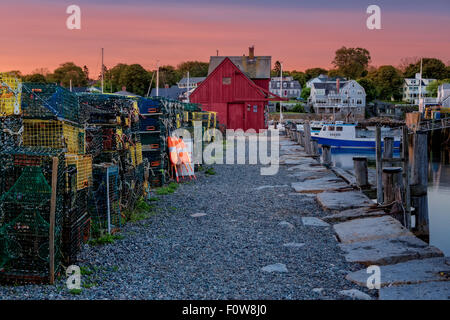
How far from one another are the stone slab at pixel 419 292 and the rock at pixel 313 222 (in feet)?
10.5

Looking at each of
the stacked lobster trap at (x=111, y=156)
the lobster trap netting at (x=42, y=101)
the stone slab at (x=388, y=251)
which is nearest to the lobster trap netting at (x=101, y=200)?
the stacked lobster trap at (x=111, y=156)

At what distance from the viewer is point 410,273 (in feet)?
18.1

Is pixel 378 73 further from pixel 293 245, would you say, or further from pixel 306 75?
pixel 293 245

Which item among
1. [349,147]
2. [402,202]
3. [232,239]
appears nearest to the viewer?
[232,239]

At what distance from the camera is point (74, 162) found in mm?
6266

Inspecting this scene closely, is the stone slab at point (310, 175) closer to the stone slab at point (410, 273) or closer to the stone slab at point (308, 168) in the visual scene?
the stone slab at point (308, 168)

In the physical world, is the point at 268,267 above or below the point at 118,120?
below

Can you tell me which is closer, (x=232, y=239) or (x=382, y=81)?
(x=232, y=239)

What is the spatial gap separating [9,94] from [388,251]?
212 inches

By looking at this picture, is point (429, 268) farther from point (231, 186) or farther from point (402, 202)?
point (231, 186)

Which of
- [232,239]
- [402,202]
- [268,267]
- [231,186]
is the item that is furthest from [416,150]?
[268,267]

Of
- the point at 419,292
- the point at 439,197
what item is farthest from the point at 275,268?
the point at 439,197

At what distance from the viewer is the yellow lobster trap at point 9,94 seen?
18.6 feet
